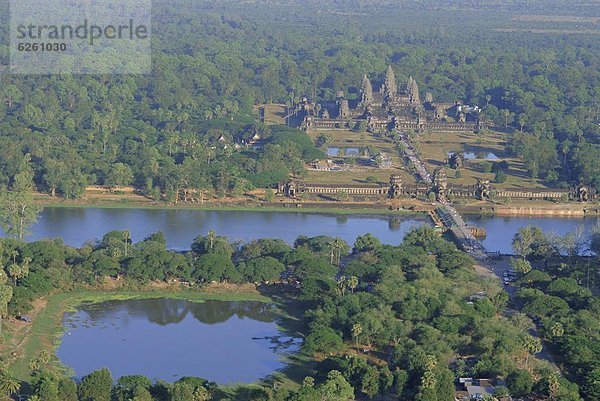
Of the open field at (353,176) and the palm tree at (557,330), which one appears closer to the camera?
the palm tree at (557,330)

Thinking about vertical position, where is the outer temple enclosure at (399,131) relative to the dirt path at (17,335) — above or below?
above

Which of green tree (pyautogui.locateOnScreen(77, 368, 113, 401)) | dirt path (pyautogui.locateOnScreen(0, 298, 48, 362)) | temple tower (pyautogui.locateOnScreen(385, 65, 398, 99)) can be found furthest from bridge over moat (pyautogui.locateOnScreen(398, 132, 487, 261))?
temple tower (pyautogui.locateOnScreen(385, 65, 398, 99))

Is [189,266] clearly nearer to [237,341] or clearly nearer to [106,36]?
[237,341]

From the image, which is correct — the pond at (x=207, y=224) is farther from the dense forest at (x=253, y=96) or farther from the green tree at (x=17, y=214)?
the dense forest at (x=253, y=96)

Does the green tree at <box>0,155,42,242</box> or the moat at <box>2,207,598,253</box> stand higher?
the green tree at <box>0,155,42,242</box>

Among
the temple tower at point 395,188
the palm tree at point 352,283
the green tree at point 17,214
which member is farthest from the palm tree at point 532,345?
the temple tower at point 395,188

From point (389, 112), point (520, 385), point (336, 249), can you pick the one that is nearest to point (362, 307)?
point (336, 249)

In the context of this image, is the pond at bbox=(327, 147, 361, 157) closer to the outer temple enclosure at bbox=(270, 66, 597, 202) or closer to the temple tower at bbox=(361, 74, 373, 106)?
the outer temple enclosure at bbox=(270, 66, 597, 202)
